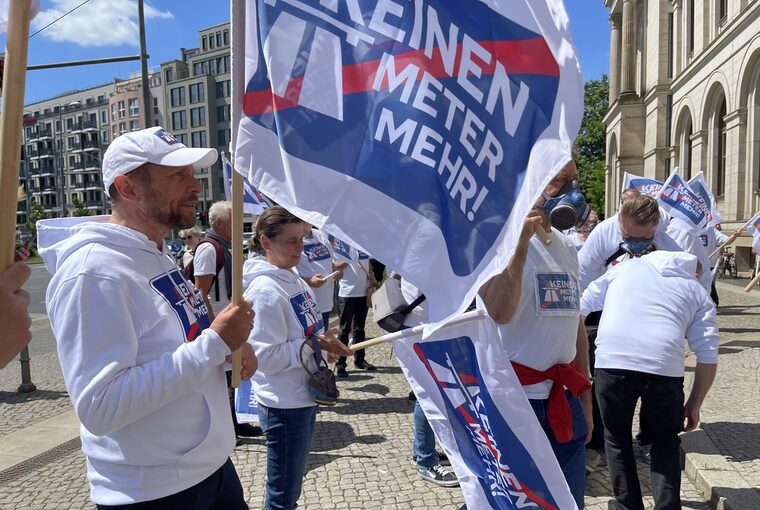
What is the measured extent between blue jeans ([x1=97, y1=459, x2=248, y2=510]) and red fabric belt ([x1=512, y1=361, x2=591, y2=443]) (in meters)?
1.28

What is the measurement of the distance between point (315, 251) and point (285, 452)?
4.25m

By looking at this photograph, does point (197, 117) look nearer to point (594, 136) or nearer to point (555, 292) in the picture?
point (594, 136)

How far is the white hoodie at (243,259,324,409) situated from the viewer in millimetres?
2773

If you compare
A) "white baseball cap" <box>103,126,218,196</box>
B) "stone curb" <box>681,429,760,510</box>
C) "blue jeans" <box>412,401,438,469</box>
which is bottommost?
"stone curb" <box>681,429,760,510</box>

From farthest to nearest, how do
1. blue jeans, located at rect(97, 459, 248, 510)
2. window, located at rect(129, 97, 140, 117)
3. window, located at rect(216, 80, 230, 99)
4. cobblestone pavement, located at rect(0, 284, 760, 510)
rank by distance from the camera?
window, located at rect(129, 97, 140, 117) < window, located at rect(216, 80, 230, 99) < cobblestone pavement, located at rect(0, 284, 760, 510) < blue jeans, located at rect(97, 459, 248, 510)

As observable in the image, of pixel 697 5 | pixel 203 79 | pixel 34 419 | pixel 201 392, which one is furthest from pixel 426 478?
pixel 203 79

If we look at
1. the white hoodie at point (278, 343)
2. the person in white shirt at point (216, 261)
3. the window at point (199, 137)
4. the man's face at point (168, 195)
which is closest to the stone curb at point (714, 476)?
the white hoodie at point (278, 343)

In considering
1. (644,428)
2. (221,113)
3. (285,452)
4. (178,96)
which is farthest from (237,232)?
(178,96)

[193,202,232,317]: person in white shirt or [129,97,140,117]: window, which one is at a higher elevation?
[129,97,140,117]: window

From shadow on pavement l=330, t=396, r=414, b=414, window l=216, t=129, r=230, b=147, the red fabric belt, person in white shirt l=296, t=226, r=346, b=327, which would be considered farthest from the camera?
window l=216, t=129, r=230, b=147

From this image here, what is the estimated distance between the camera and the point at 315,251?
6.88 metres

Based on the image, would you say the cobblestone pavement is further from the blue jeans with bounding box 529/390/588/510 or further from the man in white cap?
the man in white cap

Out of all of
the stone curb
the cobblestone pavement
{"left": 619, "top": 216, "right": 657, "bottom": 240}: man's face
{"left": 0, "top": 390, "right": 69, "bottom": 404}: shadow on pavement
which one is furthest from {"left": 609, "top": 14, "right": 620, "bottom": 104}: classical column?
{"left": 0, "top": 390, "right": 69, "bottom": 404}: shadow on pavement

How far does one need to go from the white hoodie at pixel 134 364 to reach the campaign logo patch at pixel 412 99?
0.66 meters
